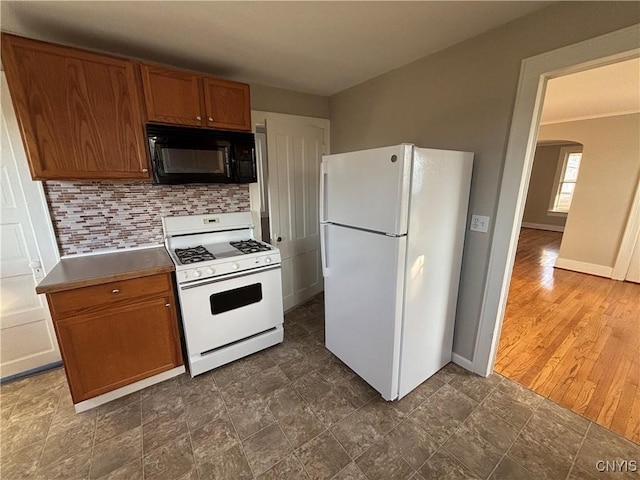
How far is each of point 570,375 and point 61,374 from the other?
12.7ft

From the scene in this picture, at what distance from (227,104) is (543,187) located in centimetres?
849

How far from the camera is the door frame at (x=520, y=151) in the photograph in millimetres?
1277

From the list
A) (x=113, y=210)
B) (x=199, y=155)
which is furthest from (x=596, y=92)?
(x=113, y=210)

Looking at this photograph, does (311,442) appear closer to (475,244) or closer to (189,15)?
(475,244)

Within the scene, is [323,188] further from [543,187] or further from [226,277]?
[543,187]

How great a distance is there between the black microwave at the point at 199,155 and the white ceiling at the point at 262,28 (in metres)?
0.54

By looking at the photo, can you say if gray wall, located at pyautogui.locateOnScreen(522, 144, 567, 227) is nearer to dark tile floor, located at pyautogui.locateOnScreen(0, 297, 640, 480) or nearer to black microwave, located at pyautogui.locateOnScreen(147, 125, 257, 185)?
dark tile floor, located at pyautogui.locateOnScreen(0, 297, 640, 480)

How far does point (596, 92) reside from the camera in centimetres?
276

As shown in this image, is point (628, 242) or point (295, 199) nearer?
point (295, 199)

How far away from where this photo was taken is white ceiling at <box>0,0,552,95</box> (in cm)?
140

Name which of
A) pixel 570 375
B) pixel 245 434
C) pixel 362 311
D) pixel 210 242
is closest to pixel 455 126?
pixel 362 311

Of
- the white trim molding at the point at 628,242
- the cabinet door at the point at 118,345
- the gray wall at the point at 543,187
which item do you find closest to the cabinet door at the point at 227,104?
the cabinet door at the point at 118,345

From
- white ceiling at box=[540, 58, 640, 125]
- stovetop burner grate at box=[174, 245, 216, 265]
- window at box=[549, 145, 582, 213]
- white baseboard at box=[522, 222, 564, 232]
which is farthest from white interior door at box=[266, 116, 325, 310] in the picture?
white baseboard at box=[522, 222, 564, 232]

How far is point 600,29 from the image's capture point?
1.28 m
